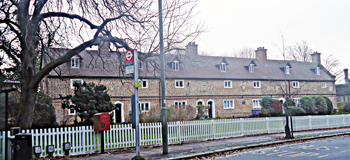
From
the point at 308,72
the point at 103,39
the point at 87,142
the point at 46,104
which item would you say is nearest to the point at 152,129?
the point at 87,142

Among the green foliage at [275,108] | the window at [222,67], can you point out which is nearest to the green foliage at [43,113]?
the window at [222,67]

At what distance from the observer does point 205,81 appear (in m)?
34.5

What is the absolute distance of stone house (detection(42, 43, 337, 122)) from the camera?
28.5m

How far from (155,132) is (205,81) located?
21701 mm

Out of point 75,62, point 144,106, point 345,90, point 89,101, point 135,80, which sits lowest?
point 144,106

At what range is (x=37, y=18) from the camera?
11.6 meters

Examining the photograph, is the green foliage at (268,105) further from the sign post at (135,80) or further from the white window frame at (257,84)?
the sign post at (135,80)

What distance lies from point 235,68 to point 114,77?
56.3 ft

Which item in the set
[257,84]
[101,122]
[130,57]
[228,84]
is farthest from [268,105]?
[130,57]

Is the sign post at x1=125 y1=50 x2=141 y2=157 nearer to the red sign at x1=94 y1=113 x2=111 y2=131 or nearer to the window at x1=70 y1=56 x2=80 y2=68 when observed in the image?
the red sign at x1=94 y1=113 x2=111 y2=131

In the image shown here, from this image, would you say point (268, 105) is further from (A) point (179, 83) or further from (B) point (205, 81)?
(A) point (179, 83)

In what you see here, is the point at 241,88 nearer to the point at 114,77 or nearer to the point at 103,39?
the point at 114,77

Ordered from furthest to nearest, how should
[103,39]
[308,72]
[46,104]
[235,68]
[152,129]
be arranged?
[308,72]
[235,68]
[46,104]
[152,129]
[103,39]

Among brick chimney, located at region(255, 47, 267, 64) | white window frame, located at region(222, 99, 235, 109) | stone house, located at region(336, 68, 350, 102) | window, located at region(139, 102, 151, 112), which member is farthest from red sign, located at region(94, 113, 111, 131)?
stone house, located at region(336, 68, 350, 102)
